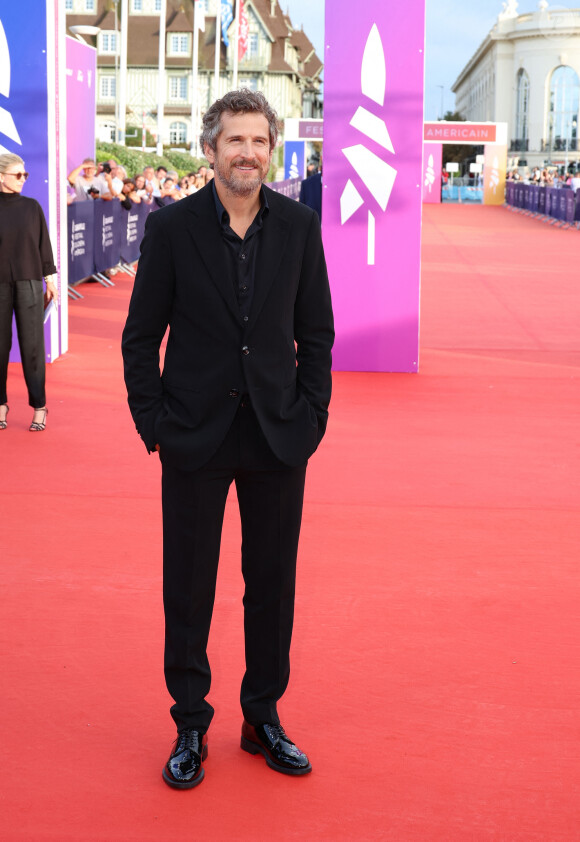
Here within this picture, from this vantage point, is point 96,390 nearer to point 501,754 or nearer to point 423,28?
point 423,28

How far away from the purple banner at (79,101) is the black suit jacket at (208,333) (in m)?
18.5

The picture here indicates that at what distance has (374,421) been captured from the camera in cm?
884

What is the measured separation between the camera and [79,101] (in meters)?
22.1

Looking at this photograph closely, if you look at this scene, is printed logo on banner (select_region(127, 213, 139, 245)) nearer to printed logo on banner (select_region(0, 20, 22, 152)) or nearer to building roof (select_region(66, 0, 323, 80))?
printed logo on banner (select_region(0, 20, 22, 152))

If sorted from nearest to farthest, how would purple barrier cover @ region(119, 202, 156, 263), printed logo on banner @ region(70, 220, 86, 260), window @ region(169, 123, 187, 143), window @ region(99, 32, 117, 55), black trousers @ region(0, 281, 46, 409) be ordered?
black trousers @ region(0, 281, 46, 409) < printed logo on banner @ region(70, 220, 86, 260) < purple barrier cover @ region(119, 202, 156, 263) < window @ region(99, 32, 117, 55) < window @ region(169, 123, 187, 143)

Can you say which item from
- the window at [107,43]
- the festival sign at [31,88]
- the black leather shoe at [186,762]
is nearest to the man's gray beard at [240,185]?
the black leather shoe at [186,762]

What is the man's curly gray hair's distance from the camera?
3209 millimetres

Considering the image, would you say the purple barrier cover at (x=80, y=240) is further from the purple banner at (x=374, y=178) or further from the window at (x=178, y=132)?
the window at (x=178, y=132)

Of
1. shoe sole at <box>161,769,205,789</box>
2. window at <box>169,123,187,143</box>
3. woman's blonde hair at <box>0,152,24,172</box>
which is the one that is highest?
window at <box>169,123,187,143</box>

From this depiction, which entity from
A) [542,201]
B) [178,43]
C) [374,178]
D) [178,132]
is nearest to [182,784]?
[374,178]

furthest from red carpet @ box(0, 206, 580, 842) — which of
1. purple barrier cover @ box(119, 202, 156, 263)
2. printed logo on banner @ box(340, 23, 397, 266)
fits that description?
purple barrier cover @ box(119, 202, 156, 263)

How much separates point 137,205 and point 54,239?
9.43 m

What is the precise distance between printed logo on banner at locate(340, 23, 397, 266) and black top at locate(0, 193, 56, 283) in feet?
11.6

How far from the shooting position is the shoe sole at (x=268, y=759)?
355 cm
